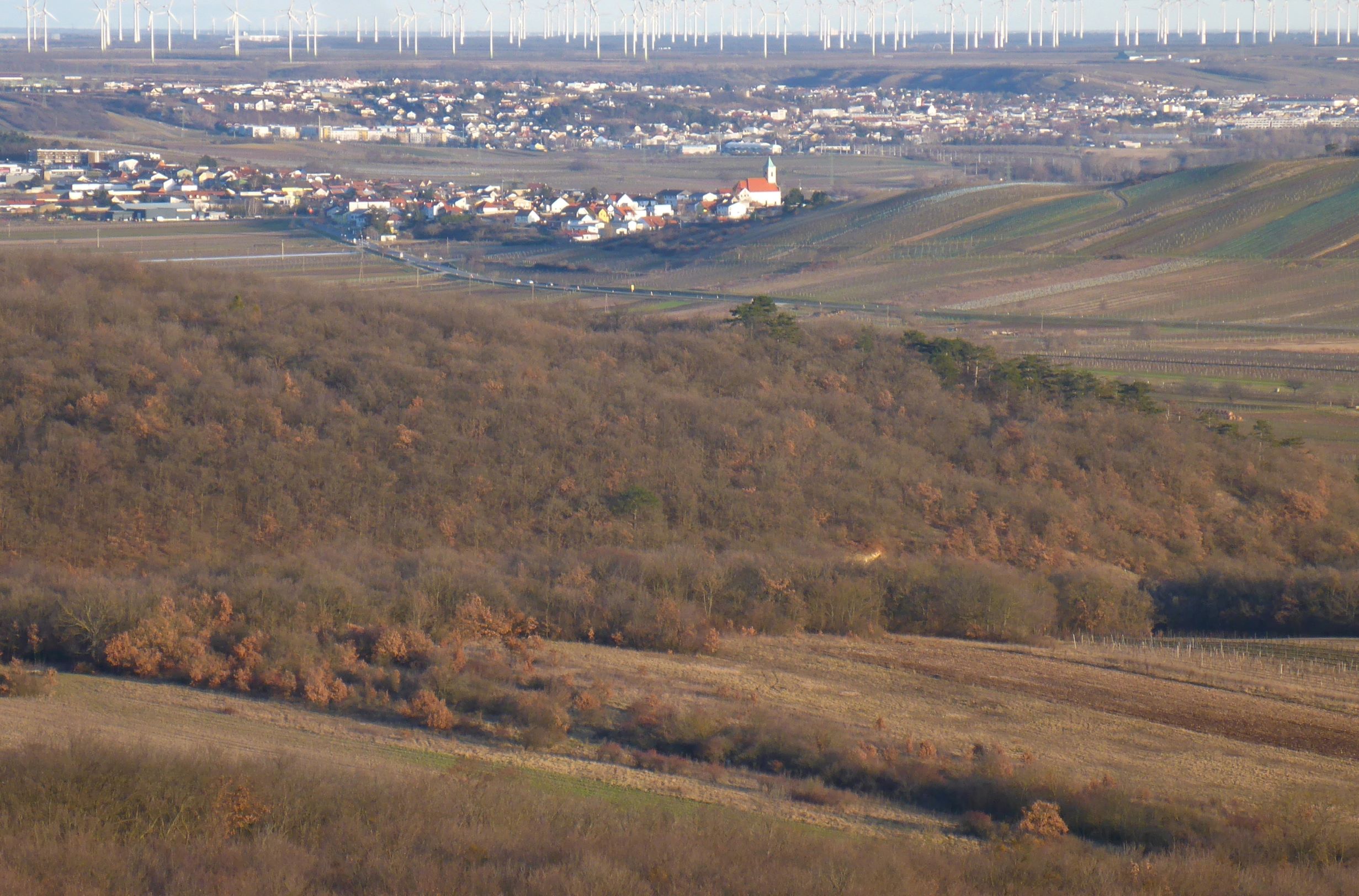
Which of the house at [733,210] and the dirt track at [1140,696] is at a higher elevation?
the house at [733,210]

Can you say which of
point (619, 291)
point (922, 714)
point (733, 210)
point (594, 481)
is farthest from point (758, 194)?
point (922, 714)

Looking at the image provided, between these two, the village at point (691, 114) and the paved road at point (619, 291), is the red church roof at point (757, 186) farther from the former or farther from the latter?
the village at point (691, 114)

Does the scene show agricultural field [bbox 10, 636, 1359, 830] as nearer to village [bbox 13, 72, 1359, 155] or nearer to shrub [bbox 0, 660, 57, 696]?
shrub [bbox 0, 660, 57, 696]

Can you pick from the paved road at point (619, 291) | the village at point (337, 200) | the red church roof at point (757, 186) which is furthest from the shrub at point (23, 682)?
the red church roof at point (757, 186)

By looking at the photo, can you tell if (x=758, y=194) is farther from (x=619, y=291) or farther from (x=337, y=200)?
(x=619, y=291)

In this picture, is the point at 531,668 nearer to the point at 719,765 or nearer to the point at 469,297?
the point at 719,765

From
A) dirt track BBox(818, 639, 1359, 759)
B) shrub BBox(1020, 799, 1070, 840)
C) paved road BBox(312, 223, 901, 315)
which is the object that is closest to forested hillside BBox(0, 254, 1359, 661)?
dirt track BBox(818, 639, 1359, 759)
